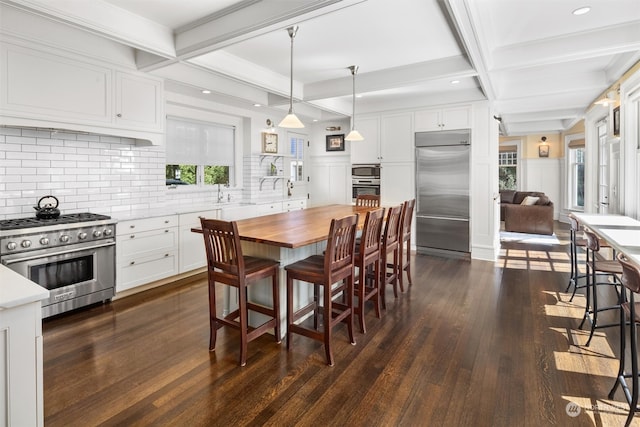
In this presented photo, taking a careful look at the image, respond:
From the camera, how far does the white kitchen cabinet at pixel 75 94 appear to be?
9.56ft

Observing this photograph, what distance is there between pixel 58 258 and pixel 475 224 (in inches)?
210

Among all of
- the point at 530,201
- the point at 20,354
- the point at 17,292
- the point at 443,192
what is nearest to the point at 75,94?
the point at 17,292

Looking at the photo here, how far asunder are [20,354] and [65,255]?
2.27 metres

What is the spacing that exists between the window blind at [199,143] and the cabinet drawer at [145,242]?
124cm

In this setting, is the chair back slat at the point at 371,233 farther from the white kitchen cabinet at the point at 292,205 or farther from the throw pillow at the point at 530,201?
the throw pillow at the point at 530,201

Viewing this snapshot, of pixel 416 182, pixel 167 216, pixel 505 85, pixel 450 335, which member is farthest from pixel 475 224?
pixel 167 216

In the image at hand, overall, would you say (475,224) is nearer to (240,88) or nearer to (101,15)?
(240,88)

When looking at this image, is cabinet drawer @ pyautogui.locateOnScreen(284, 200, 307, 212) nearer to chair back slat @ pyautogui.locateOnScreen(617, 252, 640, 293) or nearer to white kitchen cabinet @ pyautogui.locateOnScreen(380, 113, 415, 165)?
white kitchen cabinet @ pyautogui.locateOnScreen(380, 113, 415, 165)

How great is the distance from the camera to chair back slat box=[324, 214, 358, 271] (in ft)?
8.12

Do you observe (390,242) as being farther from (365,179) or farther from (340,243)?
(365,179)

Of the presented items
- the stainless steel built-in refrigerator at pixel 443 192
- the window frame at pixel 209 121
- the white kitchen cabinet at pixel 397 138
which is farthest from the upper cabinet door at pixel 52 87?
the stainless steel built-in refrigerator at pixel 443 192

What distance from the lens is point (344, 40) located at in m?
3.58

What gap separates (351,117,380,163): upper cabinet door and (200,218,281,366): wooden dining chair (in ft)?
13.3

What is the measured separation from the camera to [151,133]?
3.94 meters
